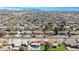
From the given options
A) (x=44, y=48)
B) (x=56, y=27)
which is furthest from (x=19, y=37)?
(x=56, y=27)

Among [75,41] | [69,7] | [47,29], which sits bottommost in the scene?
[75,41]
